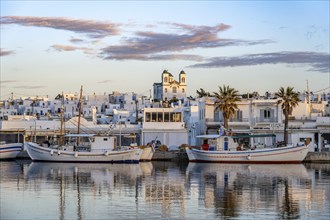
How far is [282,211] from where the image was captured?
26.9m

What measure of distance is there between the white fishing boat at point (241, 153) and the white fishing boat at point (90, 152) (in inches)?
259

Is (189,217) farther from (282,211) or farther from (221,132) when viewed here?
(221,132)

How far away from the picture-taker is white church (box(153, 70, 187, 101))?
6560 inches

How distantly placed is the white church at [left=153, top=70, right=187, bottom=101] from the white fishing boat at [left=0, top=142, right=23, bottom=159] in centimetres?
9429

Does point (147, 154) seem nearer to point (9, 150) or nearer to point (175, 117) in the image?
point (175, 117)

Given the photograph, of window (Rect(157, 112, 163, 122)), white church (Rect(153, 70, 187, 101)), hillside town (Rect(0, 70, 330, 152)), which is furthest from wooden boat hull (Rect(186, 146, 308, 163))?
white church (Rect(153, 70, 187, 101))

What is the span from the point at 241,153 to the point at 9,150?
79.3ft

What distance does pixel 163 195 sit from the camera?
3244cm

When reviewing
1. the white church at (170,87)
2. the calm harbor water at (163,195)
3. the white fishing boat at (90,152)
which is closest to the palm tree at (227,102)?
the white fishing boat at (90,152)

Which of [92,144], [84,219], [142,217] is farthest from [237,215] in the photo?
[92,144]

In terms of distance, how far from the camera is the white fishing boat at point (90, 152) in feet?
208

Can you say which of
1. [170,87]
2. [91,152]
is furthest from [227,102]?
[170,87]

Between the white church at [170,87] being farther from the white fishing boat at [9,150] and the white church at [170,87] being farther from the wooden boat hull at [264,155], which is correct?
the wooden boat hull at [264,155]

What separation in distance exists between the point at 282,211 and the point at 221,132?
3925 cm
